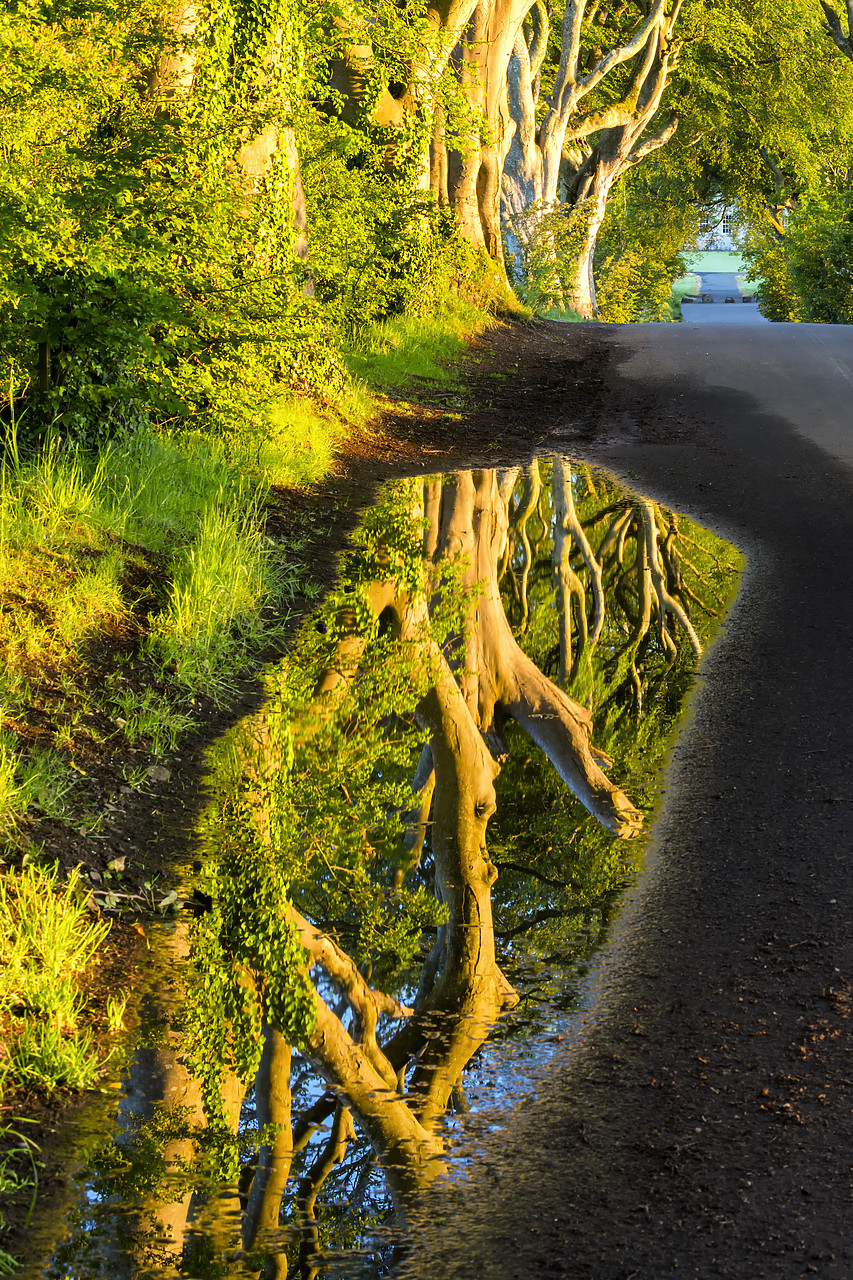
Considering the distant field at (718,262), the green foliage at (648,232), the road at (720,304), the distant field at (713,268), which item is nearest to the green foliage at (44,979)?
the road at (720,304)

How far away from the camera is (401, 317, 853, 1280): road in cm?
280

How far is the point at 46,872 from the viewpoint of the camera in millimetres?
4250

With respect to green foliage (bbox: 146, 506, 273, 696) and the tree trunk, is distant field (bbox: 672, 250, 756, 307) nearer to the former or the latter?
the tree trunk

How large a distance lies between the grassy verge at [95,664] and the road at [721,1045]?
4.09 ft

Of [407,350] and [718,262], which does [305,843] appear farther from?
[718,262]

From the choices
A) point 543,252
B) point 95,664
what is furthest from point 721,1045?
point 543,252

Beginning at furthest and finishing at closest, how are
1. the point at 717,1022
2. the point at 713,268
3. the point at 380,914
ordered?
1. the point at 713,268
2. the point at 380,914
3. the point at 717,1022

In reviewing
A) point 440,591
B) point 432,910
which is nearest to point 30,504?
point 440,591

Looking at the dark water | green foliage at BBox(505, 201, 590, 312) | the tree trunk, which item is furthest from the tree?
the dark water

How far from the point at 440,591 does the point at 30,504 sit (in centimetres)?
258

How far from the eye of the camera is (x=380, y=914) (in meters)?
4.45

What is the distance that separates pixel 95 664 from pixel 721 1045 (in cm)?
378

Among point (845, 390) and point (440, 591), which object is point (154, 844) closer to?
point (440, 591)

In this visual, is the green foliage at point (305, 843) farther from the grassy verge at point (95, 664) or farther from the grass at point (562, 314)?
the grass at point (562, 314)
